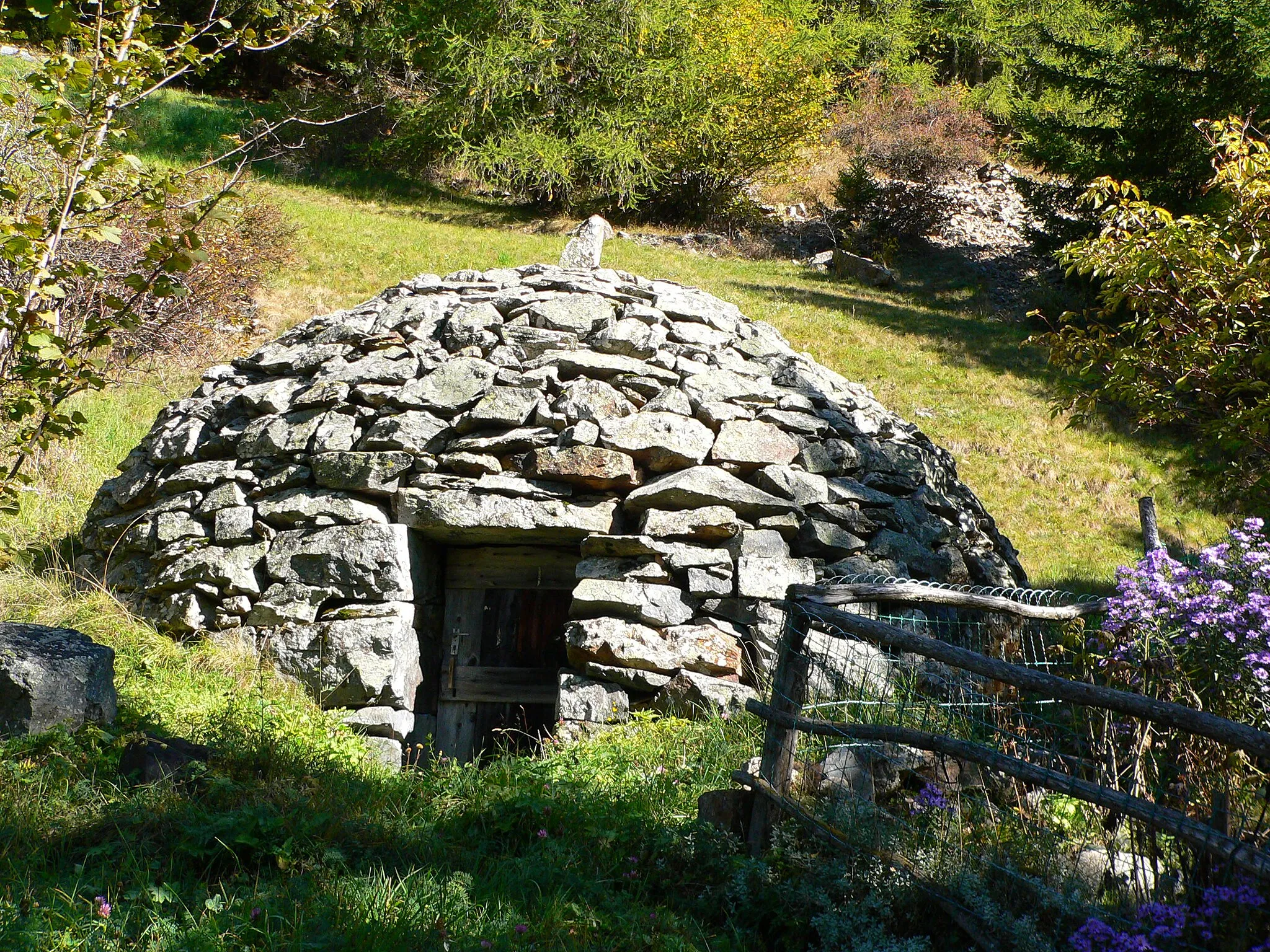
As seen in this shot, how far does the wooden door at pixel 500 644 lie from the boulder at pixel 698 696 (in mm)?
984

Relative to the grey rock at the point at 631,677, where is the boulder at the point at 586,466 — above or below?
above

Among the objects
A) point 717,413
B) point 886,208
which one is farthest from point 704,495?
point 886,208

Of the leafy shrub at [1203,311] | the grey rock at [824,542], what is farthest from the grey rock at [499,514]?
the leafy shrub at [1203,311]

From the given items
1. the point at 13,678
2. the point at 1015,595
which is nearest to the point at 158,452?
the point at 13,678

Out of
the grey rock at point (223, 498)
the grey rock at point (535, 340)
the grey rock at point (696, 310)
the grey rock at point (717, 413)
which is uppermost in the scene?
the grey rock at point (696, 310)

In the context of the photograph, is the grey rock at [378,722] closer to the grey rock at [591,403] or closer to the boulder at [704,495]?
the boulder at [704,495]

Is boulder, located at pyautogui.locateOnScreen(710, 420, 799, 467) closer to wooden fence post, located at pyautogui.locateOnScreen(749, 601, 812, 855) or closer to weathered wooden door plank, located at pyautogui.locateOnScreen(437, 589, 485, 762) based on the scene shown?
weathered wooden door plank, located at pyautogui.locateOnScreen(437, 589, 485, 762)

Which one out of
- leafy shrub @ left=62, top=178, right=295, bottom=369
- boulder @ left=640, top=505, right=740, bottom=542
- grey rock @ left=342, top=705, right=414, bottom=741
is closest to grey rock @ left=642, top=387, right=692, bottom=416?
boulder @ left=640, top=505, right=740, bottom=542

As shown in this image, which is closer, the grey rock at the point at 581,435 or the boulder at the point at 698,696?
the boulder at the point at 698,696

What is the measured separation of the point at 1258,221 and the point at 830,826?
4690mm

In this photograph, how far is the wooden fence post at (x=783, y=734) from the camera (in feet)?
11.2

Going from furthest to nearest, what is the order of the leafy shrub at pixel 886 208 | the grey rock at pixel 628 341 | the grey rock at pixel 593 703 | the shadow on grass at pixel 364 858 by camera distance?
the leafy shrub at pixel 886 208 → the grey rock at pixel 628 341 → the grey rock at pixel 593 703 → the shadow on grass at pixel 364 858

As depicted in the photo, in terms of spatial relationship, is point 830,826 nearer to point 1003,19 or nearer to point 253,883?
point 253,883

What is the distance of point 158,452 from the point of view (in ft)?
21.4
